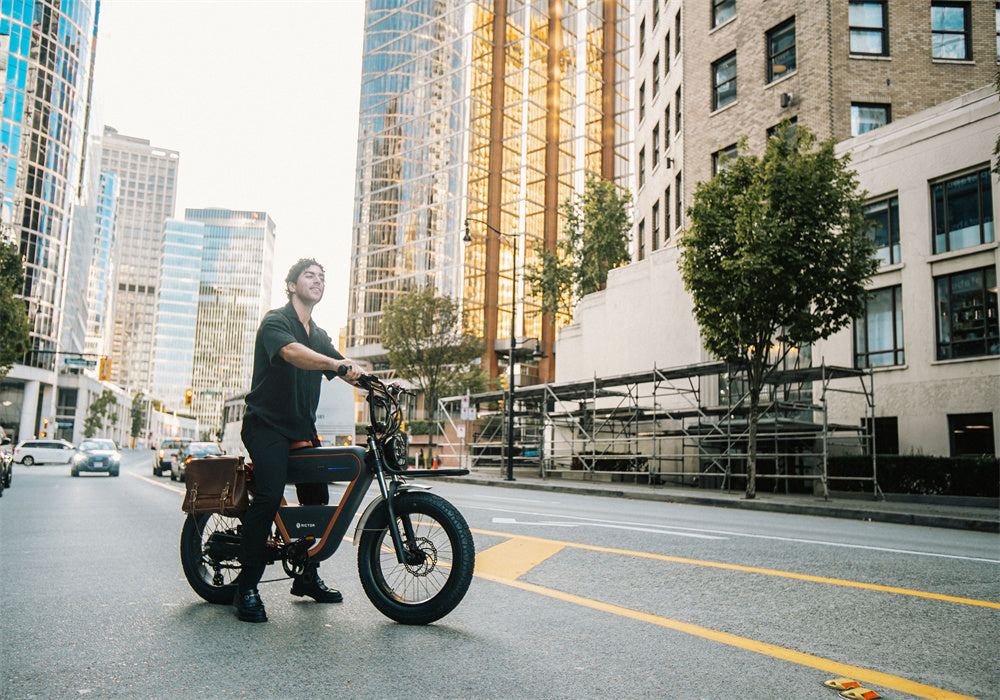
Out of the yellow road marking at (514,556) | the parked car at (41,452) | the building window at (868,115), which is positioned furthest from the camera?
the parked car at (41,452)

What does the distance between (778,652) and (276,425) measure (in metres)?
2.89

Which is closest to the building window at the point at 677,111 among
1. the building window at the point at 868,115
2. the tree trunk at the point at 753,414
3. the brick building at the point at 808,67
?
the brick building at the point at 808,67

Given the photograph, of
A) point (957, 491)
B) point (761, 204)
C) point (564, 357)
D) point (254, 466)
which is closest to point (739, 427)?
point (957, 491)

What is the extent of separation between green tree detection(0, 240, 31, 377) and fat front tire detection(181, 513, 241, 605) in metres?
33.2

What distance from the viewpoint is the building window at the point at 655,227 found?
35.1 meters

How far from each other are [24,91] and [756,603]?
9701 centimetres

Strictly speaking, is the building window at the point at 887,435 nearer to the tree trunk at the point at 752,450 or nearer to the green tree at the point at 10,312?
the tree trunk at the point at 752,450

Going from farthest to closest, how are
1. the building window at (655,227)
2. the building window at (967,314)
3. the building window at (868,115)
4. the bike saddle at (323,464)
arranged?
the building window at (655,227) → the building window at (868,115) → the building window at (967,314) → the bike saddle at (323,464)

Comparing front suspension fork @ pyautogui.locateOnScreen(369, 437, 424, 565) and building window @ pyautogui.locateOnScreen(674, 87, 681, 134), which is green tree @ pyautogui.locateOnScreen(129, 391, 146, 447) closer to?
building window @ pyautogui.locateOnScreen(674, 87, 681, 134)

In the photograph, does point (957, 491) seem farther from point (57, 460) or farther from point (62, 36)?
point (62, 36)

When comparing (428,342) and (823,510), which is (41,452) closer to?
(428,342)

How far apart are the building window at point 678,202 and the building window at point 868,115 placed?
7.74 metres

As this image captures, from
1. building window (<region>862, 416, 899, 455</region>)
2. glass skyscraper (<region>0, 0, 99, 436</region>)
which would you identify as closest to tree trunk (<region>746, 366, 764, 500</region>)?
building window (<region>862, 416, 899, 455</region>)

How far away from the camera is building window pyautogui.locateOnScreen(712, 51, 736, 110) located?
2920cm
